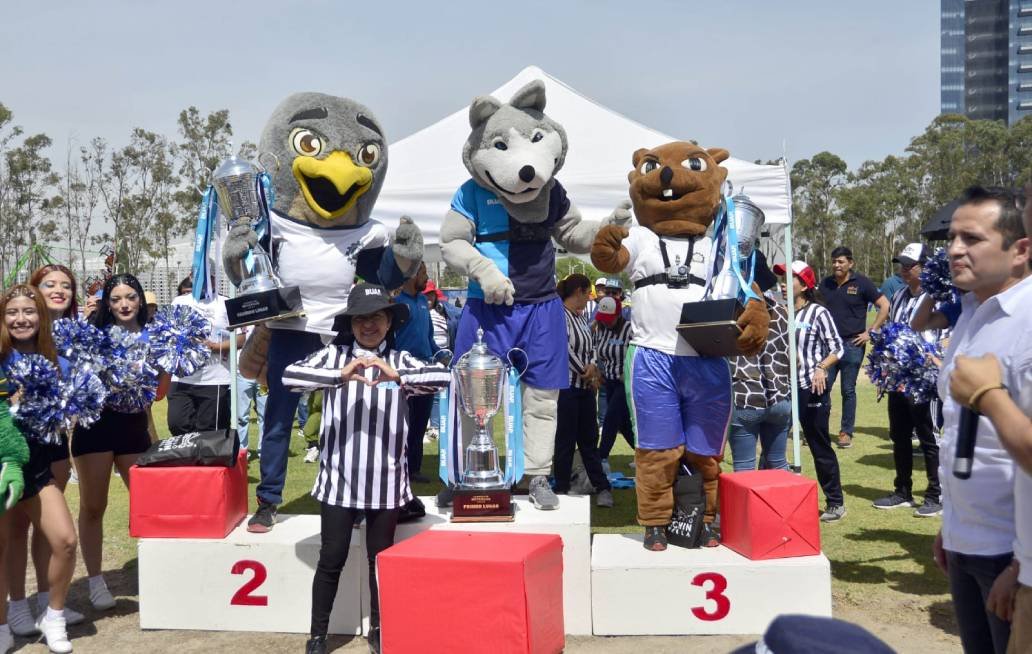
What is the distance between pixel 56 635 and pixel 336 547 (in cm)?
138

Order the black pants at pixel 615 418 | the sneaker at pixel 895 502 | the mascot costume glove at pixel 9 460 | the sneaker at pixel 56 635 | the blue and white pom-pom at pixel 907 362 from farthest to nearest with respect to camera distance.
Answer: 1. the black pants at pixel 615 418
2. the sneaker at pixel 895 502
3. the blue and white pom-pom at pixel 907 362
4. the sneaker at pixel 56 635
5. the mascot costume glove at pixel 9 460

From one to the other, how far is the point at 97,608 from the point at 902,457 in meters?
5.34

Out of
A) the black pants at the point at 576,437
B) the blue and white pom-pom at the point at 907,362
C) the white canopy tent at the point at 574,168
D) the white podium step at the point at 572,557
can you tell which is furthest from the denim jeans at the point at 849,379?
the white podium step at the point at 572,557

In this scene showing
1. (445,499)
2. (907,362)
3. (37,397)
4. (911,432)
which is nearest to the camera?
(37,397)

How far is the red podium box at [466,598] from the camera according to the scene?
139 inches

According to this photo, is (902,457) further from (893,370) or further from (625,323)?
(625,323)

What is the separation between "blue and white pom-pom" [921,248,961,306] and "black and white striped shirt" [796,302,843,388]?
200 cm

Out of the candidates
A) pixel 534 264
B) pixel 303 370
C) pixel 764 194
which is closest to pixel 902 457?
pixel 764 194

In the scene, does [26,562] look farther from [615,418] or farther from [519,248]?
[615,418]

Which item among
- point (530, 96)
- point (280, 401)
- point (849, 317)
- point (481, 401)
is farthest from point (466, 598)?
point (849, 317)

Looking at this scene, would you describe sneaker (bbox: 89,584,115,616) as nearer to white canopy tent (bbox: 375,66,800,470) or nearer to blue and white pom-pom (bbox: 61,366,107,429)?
blue and white pom-pom (bbox: 61,366,107,429)

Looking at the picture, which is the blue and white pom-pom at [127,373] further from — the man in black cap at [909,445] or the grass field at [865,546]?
the man in black cap at [909,445]

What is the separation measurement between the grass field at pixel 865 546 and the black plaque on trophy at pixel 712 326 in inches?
58.0

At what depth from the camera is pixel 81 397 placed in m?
4.16
